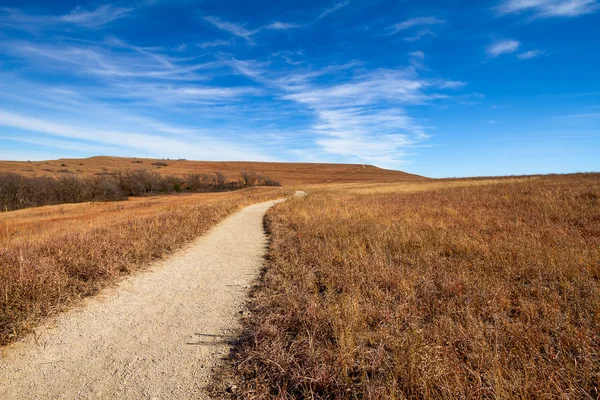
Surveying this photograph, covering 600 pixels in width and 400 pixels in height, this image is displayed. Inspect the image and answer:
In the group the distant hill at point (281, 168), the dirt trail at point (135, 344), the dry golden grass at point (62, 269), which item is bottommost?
the dirt trail at point (135, 344)

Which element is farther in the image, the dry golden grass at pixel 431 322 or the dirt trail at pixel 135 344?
the dirt trail at pixel 135 344

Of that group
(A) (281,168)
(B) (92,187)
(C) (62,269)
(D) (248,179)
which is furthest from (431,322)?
(A) (281,168)

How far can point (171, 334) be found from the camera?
424 cm

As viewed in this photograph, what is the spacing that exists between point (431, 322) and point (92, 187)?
5481cm

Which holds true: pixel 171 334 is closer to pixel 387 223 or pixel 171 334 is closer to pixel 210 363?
pixel 210 363

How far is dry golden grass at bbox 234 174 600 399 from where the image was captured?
293cm

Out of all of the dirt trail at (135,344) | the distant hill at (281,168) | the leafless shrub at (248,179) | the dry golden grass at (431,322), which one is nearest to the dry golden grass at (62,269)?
the dirt trail at (135,344)

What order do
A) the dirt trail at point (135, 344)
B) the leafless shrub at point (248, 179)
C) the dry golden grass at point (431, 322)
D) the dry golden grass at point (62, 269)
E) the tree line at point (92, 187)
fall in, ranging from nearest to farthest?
the dry golden grass at point (431, 322) < the dirt trail at point (135, 344) < the dry golden grass at point (62, 269) < the tree line at point (92, 187) < the leafless shrub at point (248, 179)

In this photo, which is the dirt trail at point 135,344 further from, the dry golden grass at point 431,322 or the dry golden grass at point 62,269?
the dry golden grass at point 431,322

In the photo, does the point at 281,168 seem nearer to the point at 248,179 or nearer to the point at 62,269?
the point at 248,179

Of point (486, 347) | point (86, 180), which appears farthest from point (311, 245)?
point (86, 180)

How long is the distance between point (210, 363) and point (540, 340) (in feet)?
13.7

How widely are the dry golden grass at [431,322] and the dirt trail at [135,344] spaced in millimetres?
567

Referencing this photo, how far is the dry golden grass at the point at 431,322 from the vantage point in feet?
9.62
